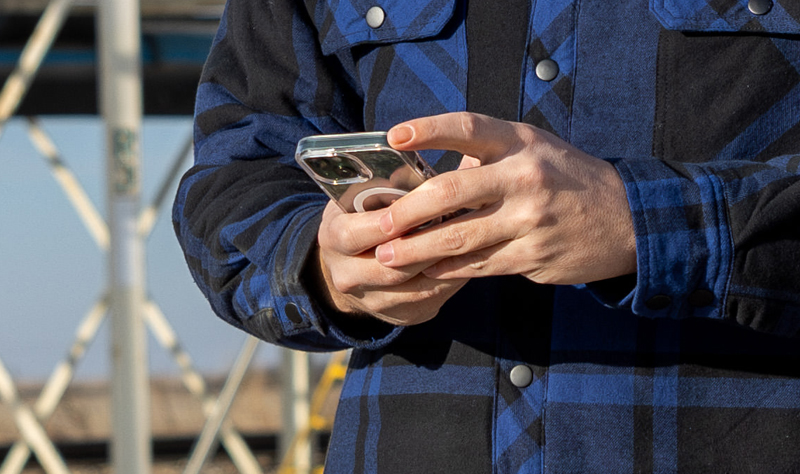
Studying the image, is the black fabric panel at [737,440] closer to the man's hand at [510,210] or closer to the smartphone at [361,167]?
the man's hand at [510,210]

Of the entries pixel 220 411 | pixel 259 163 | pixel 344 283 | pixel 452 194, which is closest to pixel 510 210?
pixel 452 194

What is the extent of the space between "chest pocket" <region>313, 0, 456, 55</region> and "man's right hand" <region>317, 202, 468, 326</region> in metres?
0.25

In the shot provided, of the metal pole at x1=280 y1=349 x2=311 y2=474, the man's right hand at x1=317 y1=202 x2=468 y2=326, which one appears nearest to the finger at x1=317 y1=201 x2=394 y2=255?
the man's right hand at x1=317 y1=202 x2=468 y2=326

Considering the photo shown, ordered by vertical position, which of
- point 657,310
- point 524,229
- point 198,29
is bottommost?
point 657,310

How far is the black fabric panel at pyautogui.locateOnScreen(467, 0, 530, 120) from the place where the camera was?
799 millimetres

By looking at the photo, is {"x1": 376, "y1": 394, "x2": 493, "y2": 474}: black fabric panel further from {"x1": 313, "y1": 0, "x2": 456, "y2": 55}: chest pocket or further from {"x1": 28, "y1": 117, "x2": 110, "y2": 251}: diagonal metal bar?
{"x1": 28, "y1": 117, "x2": 110, "y2": 251}: diagonal metal bar

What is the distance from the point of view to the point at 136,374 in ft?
7.98

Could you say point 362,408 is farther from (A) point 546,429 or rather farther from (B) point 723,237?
(B) point 723,237

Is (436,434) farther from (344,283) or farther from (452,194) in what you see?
(452,194)

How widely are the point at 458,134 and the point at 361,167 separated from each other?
0.29ft

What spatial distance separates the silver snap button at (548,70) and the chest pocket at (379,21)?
0.37 ft

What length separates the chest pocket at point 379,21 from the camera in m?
0.84

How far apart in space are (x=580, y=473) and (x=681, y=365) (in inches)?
Result: 5.0

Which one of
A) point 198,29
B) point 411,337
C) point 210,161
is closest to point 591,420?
point 411,337
